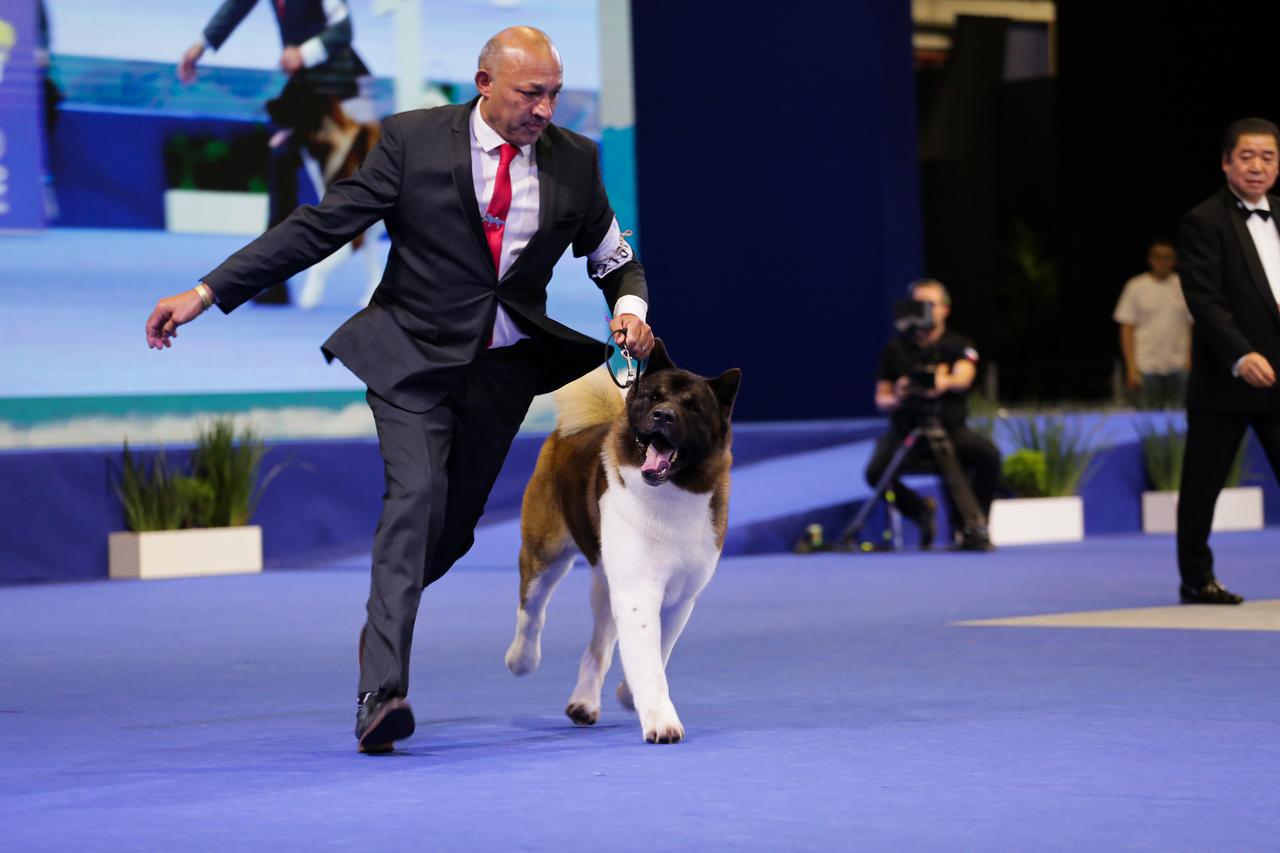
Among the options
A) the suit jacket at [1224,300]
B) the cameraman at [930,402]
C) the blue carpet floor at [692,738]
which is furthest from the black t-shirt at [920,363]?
the suit jacket at [1224,300]

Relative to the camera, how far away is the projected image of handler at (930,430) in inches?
406

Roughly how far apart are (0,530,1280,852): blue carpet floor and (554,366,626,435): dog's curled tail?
799 millimetres

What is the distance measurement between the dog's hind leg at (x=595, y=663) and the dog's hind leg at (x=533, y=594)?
13 cm

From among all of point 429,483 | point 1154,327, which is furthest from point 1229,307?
point 1154,327

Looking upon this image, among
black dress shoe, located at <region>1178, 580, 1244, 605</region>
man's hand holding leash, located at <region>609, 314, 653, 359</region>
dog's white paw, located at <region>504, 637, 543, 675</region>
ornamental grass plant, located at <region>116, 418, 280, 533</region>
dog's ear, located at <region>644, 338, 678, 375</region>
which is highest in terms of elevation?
man's hand holding leash, located at <region>609, 314, 653, 359</region>

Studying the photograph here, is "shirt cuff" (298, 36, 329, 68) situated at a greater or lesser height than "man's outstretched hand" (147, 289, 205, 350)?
greater

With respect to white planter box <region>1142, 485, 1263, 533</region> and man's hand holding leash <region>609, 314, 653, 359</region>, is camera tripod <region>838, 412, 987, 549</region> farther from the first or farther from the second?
man's hand holding leash <region>609, 314, 653, 359</region>

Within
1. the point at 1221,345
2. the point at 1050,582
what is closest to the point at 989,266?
the point at 1050,582

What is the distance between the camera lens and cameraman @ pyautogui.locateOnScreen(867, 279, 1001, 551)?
10.3 metres

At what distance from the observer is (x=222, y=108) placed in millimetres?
11781

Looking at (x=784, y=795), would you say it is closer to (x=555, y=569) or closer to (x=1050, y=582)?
(x=555, y=569)

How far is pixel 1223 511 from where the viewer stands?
11.9 meters

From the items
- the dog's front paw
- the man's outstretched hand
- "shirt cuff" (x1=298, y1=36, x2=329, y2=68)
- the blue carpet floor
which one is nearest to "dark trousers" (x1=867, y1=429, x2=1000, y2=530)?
the blue carpet floor

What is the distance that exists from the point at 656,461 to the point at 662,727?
24.7 inches
